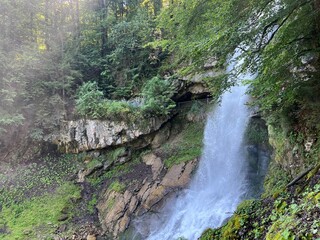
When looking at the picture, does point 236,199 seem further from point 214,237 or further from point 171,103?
point 171,103

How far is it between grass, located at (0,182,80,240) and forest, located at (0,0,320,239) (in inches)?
114

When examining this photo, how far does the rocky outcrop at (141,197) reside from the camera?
9.29 metres

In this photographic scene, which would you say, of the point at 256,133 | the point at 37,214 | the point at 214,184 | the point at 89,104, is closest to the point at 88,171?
the point at 37,214

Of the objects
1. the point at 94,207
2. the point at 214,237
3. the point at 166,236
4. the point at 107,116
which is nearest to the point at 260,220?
the point at 214,237

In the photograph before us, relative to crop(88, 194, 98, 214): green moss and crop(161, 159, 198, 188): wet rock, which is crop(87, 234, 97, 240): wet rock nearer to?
crop(88, 194, 98, 214): green moss

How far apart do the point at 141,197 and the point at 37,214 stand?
4.15 m

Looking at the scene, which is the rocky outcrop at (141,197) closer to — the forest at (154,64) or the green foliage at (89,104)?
the forest at (154,64)

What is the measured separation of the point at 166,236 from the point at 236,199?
2607 millimetres

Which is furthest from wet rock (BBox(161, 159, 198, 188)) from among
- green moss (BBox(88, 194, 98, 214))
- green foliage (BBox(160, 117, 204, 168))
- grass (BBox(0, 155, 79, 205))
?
grass (BBox(0, 155, 79, 205))

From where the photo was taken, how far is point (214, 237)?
4867 millimetres

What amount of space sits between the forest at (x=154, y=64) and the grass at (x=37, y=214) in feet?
9.49

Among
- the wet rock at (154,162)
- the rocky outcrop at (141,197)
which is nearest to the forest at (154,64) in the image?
the wet rock at (154,162)

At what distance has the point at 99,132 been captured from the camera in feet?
38.9

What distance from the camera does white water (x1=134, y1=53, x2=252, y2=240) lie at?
8.16m
